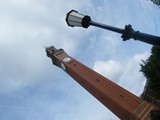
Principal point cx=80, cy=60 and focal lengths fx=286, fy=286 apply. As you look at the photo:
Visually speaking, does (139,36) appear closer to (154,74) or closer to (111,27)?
(111,27)

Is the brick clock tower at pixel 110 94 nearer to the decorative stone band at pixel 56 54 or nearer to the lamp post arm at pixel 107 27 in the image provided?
the decorative stone band at pixel 56 54

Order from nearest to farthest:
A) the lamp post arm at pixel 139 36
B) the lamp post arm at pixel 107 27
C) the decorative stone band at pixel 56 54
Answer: the lamp post arm at pixel 139 36, the lamp post arm at pixel 107 27, the decorative stone band at pixel 56 54

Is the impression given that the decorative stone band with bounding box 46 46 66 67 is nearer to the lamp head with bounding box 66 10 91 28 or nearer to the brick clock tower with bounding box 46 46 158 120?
the brick clock tower with bounding box 46 46 158 120

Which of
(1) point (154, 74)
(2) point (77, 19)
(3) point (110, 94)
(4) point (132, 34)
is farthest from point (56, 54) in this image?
(4) point (132, 34)

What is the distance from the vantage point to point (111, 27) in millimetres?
6746

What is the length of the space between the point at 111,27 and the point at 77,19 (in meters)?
0.85

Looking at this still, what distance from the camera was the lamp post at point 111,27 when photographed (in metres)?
5.95

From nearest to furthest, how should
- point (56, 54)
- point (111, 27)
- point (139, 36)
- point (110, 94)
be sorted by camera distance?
point (139, 36) → point (111, 27) → point (110, 94) → point (56, 54)

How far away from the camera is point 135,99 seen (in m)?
34.9

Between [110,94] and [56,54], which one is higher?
[56,54]

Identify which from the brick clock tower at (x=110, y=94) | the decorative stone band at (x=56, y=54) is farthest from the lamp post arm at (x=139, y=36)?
the decorative stone band at (x=56, y=54)

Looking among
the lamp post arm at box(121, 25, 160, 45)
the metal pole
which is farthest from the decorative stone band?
the lamp post arm at box(121, 25, 160, 45)

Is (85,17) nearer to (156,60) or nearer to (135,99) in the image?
(156,60)

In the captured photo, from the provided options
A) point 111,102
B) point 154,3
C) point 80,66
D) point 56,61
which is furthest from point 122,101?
point 56,61
